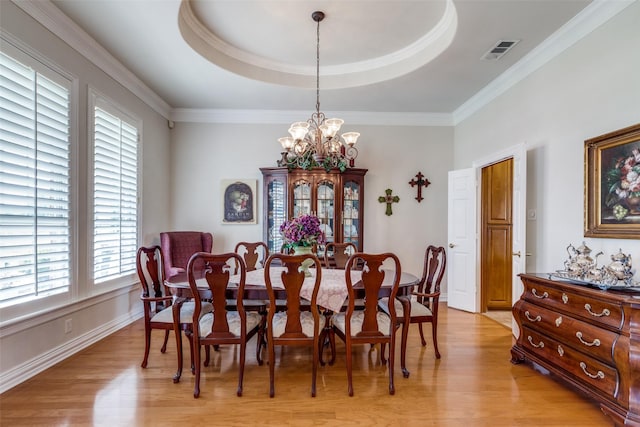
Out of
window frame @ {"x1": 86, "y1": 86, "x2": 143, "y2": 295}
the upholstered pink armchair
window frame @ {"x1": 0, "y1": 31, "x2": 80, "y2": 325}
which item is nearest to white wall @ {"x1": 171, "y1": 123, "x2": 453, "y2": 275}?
the upholstered pink armchair

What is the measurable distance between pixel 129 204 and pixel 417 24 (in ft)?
12.0

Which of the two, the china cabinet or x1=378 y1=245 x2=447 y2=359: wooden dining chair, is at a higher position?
the china cabinet

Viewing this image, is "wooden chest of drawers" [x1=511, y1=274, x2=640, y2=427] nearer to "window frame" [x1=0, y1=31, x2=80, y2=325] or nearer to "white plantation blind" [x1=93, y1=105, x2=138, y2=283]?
"window frame" [x1=0, y1=31, x2=80, y2=325]

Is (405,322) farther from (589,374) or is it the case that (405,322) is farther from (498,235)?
(498,235)

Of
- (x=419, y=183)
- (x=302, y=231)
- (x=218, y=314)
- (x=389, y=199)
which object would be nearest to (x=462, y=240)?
(x=419, y=183)

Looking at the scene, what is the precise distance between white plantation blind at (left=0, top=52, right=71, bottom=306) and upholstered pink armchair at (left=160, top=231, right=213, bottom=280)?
1.19 metres

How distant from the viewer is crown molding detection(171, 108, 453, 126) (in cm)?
473

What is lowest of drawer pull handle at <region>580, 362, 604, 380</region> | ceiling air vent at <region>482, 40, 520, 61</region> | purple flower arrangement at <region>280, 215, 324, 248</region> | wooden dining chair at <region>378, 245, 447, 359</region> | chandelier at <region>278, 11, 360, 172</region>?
drawer pull handle at <region>580, 362, 604, 380</region>

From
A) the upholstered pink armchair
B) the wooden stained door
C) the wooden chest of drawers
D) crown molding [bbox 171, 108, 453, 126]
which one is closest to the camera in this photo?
the wooden chest of drawers

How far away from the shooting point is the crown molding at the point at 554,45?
2.38 metres

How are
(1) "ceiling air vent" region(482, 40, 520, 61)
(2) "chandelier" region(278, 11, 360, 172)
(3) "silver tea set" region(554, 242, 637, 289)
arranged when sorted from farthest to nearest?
(1) "ceiling air vent" region(482, 40, 520, 61) → (2) "chandelier" region(278, 11, 360, 172) → (3) "silver tea set" region(554, 242, 637, 289)

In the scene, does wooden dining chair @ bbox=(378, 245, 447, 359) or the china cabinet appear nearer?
wooden dining chair @ bbox=(378, 245, 447, 359)

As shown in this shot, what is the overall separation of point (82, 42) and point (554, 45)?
4.30 metres

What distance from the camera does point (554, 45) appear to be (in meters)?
2.88
